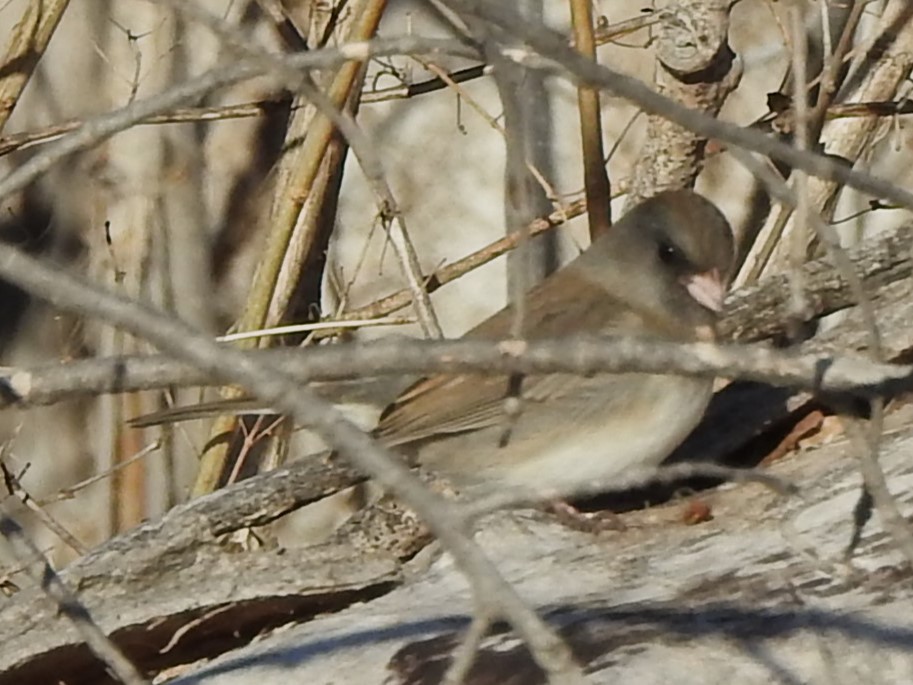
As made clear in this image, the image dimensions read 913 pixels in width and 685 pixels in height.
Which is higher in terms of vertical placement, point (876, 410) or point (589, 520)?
point (876, 410)

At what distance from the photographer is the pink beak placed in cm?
251

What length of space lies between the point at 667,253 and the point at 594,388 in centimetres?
29

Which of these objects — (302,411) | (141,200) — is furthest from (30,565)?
(141,200)

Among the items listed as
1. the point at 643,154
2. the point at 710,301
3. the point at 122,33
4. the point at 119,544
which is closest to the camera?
the point at 119,544

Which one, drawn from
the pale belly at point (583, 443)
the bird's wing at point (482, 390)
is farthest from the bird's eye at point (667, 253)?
the pale belly at point (583, 443)

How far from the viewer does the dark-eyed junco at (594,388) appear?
246 centimetres

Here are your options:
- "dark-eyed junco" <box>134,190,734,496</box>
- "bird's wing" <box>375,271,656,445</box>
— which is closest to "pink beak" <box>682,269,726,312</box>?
"dark-eyed junco" <box>134,190,734,496</box>

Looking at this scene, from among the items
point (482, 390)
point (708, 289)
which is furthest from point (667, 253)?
point (482, 390)

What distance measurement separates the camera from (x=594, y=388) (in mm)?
2502

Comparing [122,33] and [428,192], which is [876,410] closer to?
[428,192]

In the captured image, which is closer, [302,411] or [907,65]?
[302,411]

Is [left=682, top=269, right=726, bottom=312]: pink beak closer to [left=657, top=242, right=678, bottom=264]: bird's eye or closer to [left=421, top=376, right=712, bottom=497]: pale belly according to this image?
[left=657, top=242, right=678, bottom=264]: bird's eye

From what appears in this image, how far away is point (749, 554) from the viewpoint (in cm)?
184

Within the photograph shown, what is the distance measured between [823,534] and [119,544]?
947 millimetres
